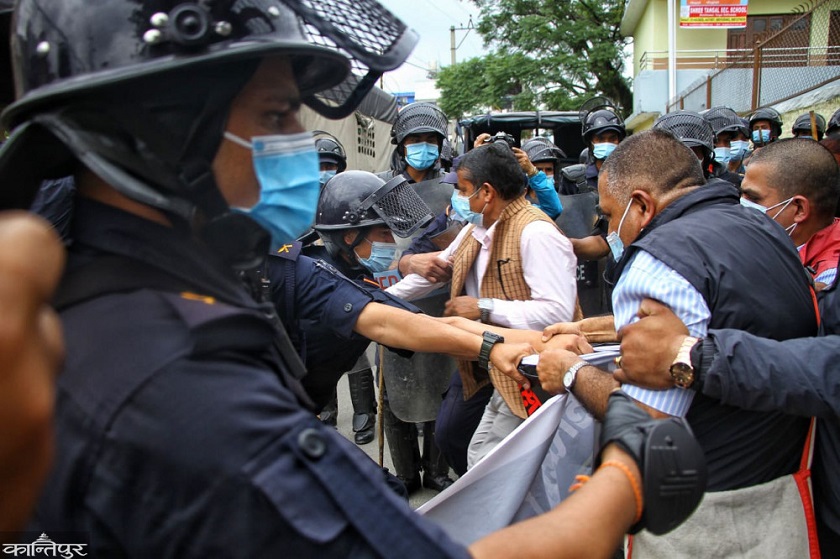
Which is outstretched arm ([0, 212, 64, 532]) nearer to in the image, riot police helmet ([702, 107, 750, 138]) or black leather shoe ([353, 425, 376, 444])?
black leather shoe ([353, 425, 376, 444])

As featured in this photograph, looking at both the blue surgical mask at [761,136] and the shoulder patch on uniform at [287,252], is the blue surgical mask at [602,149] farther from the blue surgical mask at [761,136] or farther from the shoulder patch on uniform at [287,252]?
the shoulder patch on uniform at [287,252]

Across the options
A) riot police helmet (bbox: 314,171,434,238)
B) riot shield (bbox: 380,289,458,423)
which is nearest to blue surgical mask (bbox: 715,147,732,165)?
riot shield (bbox: 380,289,458,423)

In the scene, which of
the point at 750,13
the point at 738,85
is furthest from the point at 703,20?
the point at 738,85

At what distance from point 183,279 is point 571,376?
1559mm

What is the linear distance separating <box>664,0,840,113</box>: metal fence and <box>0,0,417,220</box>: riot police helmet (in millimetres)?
11530

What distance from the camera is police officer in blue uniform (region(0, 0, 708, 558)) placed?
0.82 metres

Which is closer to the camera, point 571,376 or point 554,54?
point 571,376

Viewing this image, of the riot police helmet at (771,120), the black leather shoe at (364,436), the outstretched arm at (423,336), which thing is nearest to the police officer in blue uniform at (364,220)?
the outstretched arm at (423,336)

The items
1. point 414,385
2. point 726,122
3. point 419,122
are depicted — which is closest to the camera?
point 414,385

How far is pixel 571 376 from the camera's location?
222 cm

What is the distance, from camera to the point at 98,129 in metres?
0.98

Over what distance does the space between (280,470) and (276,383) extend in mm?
141

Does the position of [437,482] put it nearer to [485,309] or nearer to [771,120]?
[485,309]

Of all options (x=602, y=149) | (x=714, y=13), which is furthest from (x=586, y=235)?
(x=714, y=13)
